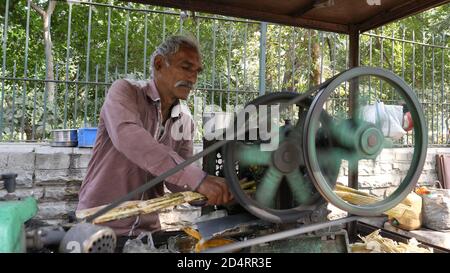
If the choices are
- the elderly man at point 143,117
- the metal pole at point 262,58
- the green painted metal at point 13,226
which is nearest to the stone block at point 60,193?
the elderly man at point 143,117

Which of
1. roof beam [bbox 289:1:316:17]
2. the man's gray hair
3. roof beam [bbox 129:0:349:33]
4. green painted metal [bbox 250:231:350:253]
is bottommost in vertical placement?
green painted metal [bbox 250:231:350:253]

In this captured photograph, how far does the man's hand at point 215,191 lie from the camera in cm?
126

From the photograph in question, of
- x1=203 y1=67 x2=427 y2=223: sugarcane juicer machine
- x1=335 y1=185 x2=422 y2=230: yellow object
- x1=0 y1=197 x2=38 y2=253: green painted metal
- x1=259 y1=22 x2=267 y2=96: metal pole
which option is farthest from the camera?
x1=259 y1=22 x2=267 y2=96: metal pole

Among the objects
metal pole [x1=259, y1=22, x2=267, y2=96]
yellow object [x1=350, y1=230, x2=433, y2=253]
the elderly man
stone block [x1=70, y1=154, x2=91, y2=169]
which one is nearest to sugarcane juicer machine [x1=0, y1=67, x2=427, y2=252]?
yellow object [x1=350, y1=230, x2=433, y2=253]

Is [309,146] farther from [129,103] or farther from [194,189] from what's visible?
[129,103]

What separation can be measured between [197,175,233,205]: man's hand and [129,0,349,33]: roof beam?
1.07 meters

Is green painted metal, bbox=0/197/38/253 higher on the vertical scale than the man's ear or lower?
lower

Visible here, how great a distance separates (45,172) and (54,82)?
0.80 m

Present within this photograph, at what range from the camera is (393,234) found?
1.85 metres

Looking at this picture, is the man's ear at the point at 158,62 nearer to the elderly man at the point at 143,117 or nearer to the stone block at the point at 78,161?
the elderly man at the point at 143,117

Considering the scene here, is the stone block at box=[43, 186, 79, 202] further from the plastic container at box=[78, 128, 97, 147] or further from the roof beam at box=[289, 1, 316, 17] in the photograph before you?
the roof beam at box=[289, 1, 316, 17]

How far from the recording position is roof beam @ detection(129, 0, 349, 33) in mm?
1894

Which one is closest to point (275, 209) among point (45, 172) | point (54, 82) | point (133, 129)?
point (133, 129)

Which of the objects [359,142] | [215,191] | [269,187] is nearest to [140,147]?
[215,191]
